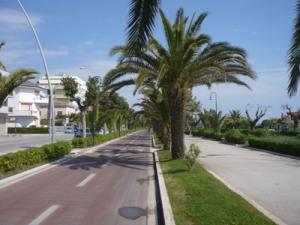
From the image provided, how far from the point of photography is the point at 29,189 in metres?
12.7

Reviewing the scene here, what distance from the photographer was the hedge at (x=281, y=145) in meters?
25.7

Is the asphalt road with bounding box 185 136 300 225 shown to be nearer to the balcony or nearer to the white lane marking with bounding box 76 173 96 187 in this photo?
the white lane marking with bounding box 76 173 96 187

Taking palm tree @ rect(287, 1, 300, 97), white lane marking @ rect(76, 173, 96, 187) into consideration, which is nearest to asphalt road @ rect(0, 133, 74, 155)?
white lane marking @ rect(76, 173, 96, 187)

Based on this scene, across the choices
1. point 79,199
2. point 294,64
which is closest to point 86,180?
point 79,199

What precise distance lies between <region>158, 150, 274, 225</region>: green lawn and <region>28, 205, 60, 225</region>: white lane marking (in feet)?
8.97

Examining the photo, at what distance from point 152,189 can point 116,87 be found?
994cm

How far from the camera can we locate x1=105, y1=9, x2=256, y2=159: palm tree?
18.8 metres

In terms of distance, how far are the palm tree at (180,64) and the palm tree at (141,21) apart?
1003cm

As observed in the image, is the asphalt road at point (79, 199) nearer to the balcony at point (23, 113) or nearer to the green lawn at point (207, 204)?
the green lawn at point (207, 204)

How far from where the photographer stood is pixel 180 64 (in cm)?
1917

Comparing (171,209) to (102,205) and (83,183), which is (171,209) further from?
(83,183)

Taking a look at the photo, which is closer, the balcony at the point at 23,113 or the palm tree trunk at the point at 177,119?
the palm tree trunk at the point at 177,119

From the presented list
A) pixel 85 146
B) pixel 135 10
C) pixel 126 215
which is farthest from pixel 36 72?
pixel 85 146

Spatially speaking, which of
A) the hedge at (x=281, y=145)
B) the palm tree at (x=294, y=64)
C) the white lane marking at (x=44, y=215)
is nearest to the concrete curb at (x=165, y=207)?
the white lane marking at (x=44, y=215)
